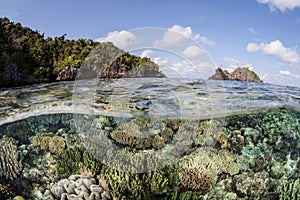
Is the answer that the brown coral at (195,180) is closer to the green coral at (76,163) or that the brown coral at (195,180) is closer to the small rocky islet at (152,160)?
the small rocky islet at (152,160)

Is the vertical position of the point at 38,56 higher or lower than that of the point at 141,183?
higher

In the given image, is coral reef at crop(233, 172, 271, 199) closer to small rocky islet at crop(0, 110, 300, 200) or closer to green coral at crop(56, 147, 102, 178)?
small rocky islet at crop(0, 110, 300, 200)

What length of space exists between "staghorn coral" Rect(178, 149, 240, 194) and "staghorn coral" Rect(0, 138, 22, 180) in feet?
12.1

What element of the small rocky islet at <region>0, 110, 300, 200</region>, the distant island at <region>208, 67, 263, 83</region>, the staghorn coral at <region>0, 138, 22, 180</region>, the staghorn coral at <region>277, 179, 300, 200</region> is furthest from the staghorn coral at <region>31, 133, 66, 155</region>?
the distant island at <region>208, 67, 263, 83</region>

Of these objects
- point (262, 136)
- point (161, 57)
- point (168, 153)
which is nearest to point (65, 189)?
point (168, 153)

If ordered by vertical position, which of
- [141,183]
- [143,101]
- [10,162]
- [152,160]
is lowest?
[141,183]

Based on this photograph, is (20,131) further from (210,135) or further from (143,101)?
(210,135)

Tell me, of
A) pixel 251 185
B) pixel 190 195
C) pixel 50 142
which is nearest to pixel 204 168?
pixel 190 195

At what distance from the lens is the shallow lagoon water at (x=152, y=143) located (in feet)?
21.7

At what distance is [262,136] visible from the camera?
24.5ft

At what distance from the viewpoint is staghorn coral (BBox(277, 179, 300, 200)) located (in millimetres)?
7039

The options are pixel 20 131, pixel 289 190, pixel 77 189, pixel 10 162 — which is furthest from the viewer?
pixel 20 131

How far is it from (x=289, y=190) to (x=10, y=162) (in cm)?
625

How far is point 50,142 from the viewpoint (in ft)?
24.2
